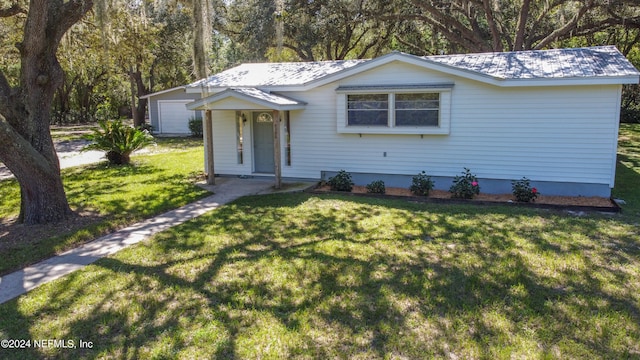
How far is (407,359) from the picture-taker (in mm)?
3518

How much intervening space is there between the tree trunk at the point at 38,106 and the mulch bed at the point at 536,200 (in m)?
5.27

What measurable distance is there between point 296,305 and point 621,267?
12.8 feet

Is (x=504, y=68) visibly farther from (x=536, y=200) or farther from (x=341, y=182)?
(x=341, y=182)

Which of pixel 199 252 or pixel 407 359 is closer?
pixel 407 359

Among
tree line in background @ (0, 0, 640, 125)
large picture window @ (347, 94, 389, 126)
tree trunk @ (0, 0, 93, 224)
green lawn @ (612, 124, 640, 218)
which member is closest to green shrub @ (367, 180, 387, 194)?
large picture window @ (347, 94, 389, 126)

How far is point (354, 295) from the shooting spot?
4.58 m

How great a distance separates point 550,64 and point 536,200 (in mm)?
3042

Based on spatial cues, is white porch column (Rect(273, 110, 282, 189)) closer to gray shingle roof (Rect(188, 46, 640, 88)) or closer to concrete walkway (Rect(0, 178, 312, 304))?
concrete walkway (Rect(0, 178, 312, 304))

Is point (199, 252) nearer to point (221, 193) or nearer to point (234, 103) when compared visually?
point (221, 193)

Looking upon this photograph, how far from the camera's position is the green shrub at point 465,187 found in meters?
9.12

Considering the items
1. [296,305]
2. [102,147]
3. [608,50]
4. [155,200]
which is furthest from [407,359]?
[102,147]

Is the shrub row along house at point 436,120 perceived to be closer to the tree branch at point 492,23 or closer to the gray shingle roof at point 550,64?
the gray shingle roof at point 550,64

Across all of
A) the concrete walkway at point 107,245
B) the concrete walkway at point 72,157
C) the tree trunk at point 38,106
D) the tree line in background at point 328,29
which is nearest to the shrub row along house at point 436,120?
the concrete walkway at point 107,245

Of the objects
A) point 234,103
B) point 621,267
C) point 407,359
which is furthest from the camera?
point 234,103
